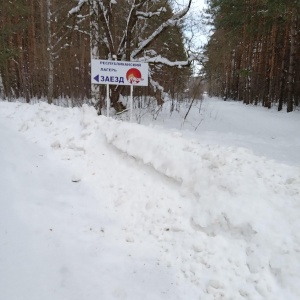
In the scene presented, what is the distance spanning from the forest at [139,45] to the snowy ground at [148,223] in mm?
4807

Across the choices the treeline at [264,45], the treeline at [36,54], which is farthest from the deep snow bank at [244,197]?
the treeline at [36,54]

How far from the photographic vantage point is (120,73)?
22.7 ft

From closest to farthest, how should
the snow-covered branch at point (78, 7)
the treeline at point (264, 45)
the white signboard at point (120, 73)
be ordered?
the white signboard at point (120, 73)
the snow-covered branch at point (78, 7)
the treeline at point (264, 45)

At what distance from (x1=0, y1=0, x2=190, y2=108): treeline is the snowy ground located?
6.08 m

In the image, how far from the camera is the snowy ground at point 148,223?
2332 mm

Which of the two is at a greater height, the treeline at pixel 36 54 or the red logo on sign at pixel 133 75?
the treeline at pixel 36 54

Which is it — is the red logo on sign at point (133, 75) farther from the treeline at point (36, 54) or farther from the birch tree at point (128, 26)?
the treeline at point (36, 54)

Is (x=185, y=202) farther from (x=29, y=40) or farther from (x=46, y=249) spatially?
(x=29, y=40)

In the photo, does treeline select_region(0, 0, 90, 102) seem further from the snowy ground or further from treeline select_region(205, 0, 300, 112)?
the snowy ground

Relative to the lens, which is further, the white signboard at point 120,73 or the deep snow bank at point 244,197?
the white signboard at point 120,73

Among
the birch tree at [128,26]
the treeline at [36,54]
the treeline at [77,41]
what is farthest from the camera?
the treeline at [36,54]

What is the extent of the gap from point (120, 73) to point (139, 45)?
3.52 m

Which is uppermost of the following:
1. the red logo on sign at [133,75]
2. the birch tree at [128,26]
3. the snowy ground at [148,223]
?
the birch tree at [128,26]

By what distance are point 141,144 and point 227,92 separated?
104 feet
